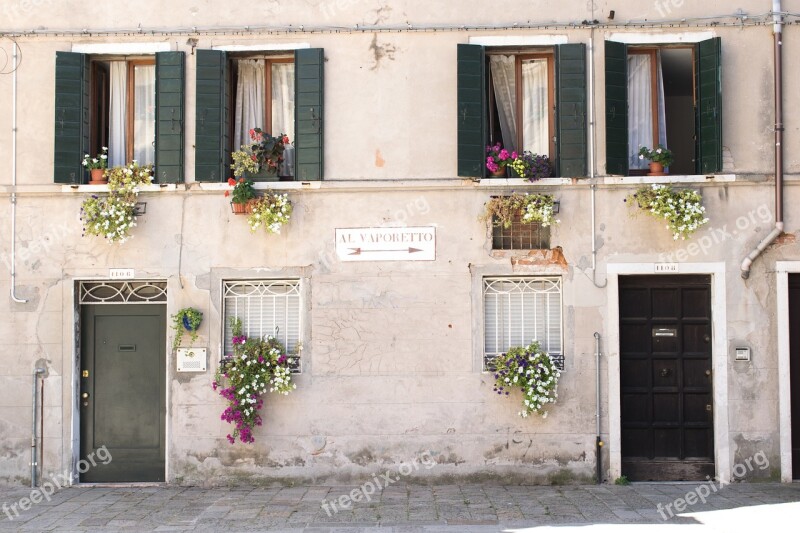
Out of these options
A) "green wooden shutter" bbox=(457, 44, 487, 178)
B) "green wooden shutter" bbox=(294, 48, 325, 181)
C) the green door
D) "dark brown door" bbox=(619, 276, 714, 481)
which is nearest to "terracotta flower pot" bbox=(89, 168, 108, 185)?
the green door

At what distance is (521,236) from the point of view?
9.80 metres

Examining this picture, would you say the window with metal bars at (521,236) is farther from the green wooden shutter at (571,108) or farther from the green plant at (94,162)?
the green plant at (94,162)

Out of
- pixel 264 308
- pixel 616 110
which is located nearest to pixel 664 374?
pixel 616 110

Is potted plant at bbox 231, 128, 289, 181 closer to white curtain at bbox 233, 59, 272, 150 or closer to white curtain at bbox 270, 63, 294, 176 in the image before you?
white curtain at bbox 270, 63, 294, 176

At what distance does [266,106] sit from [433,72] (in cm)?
211

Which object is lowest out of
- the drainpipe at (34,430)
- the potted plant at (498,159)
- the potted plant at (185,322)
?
the drainpipe at (34,430)

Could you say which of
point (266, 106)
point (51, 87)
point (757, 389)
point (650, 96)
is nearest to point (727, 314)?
point (757, 389)

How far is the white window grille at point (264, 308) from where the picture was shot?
993cm

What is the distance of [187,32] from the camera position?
9.91 meters

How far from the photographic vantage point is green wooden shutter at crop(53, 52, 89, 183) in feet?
32.2

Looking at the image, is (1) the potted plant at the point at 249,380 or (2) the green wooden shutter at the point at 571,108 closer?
(1) the potted plant at the point at 249,380

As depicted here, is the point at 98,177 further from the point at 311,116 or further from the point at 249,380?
the point at 249,380

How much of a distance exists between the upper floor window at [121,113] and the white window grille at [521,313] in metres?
4.05

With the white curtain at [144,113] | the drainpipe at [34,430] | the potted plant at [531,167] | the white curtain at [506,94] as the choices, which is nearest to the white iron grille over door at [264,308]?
the white curtain at [144,113]
